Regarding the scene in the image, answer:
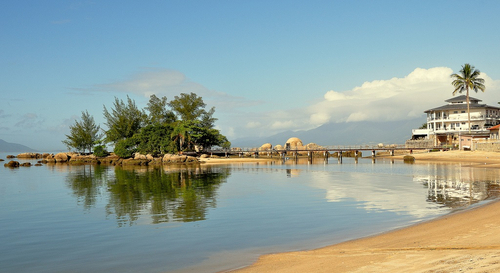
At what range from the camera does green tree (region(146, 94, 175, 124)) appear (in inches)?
3759

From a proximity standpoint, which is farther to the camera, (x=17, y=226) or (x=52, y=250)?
(x=17, y=226)

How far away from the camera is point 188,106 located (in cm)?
9631

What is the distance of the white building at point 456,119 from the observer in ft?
296

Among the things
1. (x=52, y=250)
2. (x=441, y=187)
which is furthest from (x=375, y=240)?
(x=441, y=187)

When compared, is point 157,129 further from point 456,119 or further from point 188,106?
point 456,119

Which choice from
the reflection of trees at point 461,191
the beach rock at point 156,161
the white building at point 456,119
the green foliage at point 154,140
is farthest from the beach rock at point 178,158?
the white building at point 456,119

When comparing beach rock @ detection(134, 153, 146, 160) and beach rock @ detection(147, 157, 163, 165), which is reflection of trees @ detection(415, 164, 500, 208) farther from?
beach rock @ detection(134, 153, 146, 160)

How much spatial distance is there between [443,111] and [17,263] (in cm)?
9843

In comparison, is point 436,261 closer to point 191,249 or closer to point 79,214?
point 191,249

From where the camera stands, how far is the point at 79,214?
21.6 metres

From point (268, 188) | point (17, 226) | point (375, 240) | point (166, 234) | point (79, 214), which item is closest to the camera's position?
point (375, 240)

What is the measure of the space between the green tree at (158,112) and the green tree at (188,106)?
1742mm

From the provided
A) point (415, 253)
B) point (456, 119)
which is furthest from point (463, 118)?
point (415, 253)

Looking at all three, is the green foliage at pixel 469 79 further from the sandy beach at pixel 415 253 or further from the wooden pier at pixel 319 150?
the sandy beach at pixel 415 253
